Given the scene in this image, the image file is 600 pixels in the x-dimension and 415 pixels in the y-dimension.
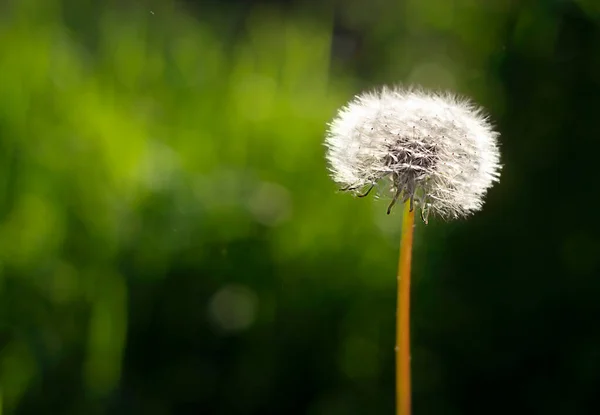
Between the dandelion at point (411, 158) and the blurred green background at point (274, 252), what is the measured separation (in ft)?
1.78

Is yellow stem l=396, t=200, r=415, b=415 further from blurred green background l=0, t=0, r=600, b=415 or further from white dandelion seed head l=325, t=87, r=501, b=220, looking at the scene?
blurred green background l=0, t=0, r=600, b=415

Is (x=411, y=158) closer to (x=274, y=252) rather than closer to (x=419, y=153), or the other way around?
(x=419, y=153)

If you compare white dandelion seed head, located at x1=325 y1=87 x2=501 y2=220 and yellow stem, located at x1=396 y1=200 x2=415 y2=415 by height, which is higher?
white dandelion seed head, located at x1=325 y1=87 x2=501 y2=220

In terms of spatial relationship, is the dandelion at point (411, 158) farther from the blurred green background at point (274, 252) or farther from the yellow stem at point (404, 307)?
the blurred green background at point (274, 252)

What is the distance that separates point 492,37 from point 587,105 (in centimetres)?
24

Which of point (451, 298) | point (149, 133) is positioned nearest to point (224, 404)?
point (451, 298)

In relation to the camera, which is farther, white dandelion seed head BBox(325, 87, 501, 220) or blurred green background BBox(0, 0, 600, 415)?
blurred green background BBox(0, 0, 600, 415)

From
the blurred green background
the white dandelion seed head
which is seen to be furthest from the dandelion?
the blurred green background

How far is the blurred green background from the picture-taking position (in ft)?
3.61

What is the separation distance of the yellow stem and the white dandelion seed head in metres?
0.03

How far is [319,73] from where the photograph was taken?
1.78m

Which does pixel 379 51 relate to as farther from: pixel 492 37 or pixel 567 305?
pixel 567 305

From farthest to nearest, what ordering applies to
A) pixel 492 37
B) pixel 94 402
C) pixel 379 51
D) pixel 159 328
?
1. pixel 379 51
2. pixel 492 37
3. pixel 159 328
4. pixel 94 402

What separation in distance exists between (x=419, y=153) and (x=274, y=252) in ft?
2.04
